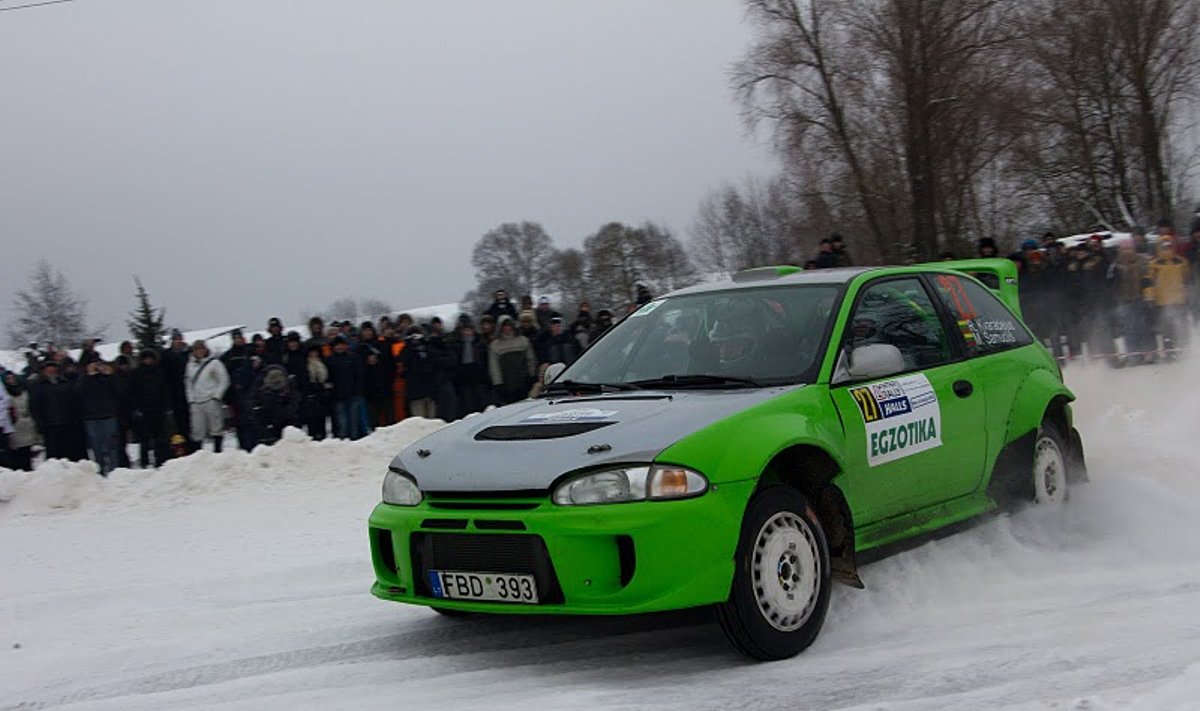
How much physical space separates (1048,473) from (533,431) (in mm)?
3417

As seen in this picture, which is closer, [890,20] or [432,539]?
[432,539]

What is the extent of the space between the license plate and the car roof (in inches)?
88.4

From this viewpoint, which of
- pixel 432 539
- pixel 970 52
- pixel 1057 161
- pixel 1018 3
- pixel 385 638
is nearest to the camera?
pixel 432 539

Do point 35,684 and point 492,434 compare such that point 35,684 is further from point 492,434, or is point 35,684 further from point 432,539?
point 492,434

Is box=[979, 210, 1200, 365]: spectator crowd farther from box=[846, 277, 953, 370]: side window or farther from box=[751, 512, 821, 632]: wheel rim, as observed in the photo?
box=[751, 512, 821, 632]: wheel rim

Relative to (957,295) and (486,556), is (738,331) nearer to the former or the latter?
(957,295)

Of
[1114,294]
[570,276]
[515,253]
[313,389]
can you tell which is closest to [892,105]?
[1114,294]

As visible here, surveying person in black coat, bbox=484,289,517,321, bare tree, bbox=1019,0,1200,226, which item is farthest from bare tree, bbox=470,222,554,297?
person in black coat, bbox=484,289,517,321

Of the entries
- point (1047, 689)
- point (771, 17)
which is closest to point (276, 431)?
point (1047, 689)

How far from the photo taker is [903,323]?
242 inches

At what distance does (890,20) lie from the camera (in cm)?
2777

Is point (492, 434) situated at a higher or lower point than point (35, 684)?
higher

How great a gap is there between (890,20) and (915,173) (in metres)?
3.75

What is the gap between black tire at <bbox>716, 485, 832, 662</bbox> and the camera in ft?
15.3
